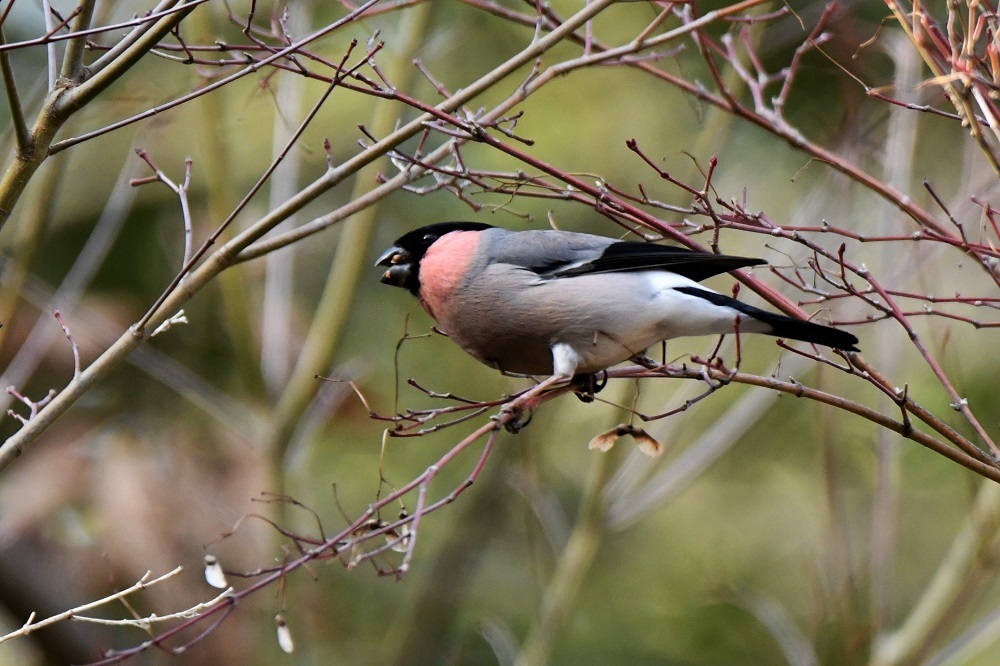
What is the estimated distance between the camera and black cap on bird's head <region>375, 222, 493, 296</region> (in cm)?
333

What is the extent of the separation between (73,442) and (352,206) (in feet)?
9.79

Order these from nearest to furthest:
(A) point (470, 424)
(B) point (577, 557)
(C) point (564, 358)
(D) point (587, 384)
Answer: (C) point (564, 358), (D) point (587, 384), (B) point (577, 557), (A) point (470, 424)

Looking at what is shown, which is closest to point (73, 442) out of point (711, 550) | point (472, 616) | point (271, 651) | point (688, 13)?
point (271, 651)

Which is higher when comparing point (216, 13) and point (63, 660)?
point (216, 13)

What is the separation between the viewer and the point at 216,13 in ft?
16.9

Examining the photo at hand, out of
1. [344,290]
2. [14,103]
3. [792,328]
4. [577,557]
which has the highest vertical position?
[14,103]

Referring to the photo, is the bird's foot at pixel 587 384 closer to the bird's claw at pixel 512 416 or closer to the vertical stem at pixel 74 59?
the bird's claw at pixel 512 416

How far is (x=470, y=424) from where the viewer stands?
19.6 feet

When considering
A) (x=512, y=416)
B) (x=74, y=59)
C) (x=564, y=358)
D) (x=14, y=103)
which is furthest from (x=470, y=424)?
(x=14, y=103)

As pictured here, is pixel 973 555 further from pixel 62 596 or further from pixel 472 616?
pixel 62 596

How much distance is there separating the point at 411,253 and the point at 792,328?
1.32 metres

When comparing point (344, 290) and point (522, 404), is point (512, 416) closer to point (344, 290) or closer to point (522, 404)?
point (522, 404)

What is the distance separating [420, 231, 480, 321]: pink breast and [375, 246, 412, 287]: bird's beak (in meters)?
0.07

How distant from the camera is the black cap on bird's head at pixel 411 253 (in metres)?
3.33
